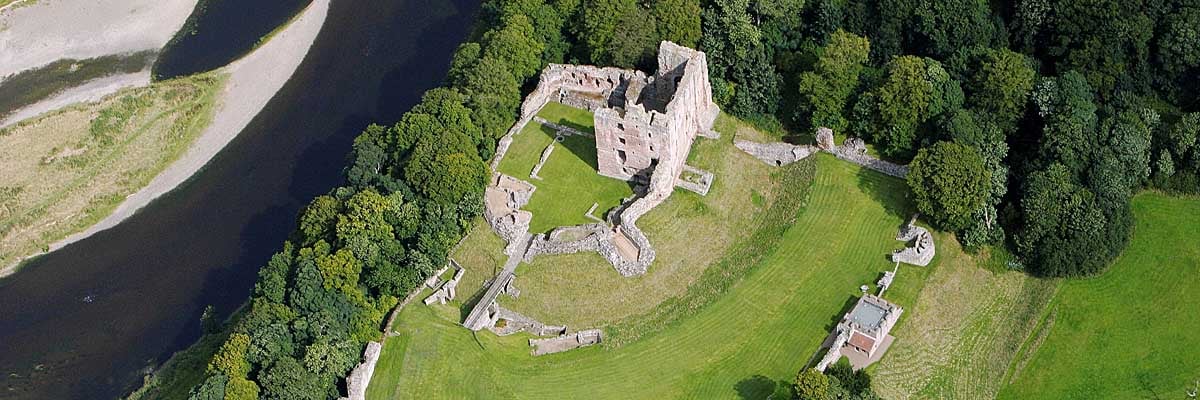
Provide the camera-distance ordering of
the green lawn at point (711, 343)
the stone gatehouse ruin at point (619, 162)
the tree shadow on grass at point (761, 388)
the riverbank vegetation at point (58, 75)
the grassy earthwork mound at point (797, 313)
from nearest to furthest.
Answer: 1. the tree shadow on grass at point (761, 388)
2. the green lawn at point (711, 343)
3. the grassy earthwork mound at point (797, 313)
4. the stone gatehouse ruin at point (619, 162)
5. the riverbank vegetation at point (58, 75)

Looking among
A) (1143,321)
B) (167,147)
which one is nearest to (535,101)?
(167,147)

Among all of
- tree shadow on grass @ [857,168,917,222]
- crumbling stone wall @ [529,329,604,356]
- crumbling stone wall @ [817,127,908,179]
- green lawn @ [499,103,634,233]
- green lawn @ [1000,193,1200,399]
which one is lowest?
crumbling stone wall @ [529,329,604,356]

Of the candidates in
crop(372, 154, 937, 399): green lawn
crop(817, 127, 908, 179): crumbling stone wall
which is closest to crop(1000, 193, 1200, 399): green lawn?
crop(372, 154, 937, 399): green lawn

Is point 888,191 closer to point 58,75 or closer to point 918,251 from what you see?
point 918,251

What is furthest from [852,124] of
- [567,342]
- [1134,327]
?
[567,342]

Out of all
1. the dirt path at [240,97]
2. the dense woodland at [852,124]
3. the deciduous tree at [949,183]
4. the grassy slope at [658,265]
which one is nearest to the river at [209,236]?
the dirt path at [240,97]

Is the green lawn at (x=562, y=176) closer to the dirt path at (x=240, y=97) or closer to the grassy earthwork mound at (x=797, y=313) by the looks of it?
the grassy earthwork mound at (x=797, y=313)

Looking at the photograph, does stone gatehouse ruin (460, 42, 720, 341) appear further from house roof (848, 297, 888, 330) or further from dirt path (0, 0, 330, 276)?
dirt path (0, 0, 330, 276)
